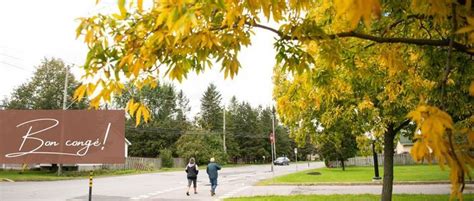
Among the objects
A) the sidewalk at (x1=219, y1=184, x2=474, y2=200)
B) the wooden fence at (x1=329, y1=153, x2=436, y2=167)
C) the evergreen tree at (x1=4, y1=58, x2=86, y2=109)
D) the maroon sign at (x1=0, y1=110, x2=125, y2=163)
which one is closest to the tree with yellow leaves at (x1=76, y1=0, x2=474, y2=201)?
the sidewalk at (x1=219, y1=184, x2=474, y2=200)

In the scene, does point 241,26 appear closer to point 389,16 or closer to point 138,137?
Answer: point 389,16

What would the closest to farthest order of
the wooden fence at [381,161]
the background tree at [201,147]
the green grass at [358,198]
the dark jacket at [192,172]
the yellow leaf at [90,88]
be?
1. the yellow leaf at [90,88]
2. the green grass at [358,198]
3. the dark jacket at [192,172]
4. the wooden fence at [381,161]
5. the background tree at [201,147]

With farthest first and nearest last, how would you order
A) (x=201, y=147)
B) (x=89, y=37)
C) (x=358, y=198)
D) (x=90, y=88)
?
(x=201, y=147) < (x=358, y=198) < (x=89, y=37) < (x=90, y=88)

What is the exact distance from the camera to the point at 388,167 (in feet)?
44.6

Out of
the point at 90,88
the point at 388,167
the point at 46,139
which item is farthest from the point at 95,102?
the point at 46,139

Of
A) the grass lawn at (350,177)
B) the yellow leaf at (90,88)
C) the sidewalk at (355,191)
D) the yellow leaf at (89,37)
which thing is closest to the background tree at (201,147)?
the grass lawn at (350,177)

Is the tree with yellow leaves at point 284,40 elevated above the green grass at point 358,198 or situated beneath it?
elevated above

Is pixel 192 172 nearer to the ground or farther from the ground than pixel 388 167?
nearer to the ground

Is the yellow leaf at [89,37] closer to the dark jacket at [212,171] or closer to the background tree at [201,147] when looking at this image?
the dark jacket at [212,171]

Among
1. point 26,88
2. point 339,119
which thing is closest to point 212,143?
point 26,88

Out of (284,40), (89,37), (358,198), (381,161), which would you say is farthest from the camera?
Answer: (381,161)

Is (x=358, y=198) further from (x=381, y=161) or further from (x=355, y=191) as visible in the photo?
(x=381, y=161)

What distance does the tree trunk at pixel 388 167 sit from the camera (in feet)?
42.6

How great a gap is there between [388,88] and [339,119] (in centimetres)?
402
